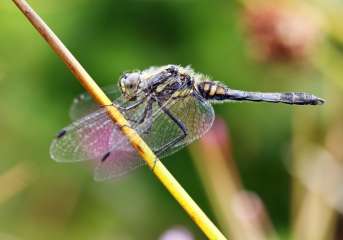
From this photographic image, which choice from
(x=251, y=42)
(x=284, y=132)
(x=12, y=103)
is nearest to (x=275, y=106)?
(x=284, y=132)

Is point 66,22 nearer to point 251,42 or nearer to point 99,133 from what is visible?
point 251,42

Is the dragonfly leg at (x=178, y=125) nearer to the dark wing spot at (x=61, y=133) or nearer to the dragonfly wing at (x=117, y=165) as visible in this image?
the dragonfly wing at (x=117, y=165)

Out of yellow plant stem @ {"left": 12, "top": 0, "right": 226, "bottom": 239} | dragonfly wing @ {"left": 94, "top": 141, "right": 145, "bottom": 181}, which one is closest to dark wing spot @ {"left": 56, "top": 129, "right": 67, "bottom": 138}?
dragonfly wing @ {"left": 94, "top": 141, "right": 145, "bottom": 181}

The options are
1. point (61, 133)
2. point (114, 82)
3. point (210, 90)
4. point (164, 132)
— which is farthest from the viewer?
point (114, 82)

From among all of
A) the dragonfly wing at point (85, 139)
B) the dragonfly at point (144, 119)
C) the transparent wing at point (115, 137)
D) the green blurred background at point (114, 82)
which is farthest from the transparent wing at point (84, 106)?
the green blurred background at point (114, 82)

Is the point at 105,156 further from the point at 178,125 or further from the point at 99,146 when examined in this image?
the point at 178,125

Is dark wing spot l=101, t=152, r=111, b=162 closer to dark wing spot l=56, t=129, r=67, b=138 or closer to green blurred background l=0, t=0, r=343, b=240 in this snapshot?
dark wing spot l=56, t=129, r=67, b=138

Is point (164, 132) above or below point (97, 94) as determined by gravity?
below

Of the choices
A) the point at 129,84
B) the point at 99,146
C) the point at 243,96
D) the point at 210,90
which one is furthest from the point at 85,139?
the point at 243,96
